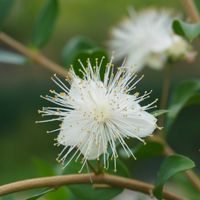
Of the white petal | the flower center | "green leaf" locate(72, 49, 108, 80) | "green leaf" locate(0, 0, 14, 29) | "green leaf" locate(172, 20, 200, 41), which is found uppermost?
"green leaf" locate(0, 0, 14, 29)

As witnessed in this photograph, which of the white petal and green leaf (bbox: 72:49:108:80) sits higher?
green leaf (bbox: 72:49:108:80)

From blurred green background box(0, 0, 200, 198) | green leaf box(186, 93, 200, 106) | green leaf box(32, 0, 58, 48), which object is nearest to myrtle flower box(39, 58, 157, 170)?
green leaf box(186, 93, 200, 106)

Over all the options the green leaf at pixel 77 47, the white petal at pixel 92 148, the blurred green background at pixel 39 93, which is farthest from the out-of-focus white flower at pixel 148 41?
the blurred green background at pixel 39 93

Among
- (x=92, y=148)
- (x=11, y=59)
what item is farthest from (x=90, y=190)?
(x=11, y=59)

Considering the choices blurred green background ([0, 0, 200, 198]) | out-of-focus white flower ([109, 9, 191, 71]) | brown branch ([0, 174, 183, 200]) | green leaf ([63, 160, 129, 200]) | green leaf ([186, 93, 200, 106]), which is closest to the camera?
brown branch ([0, 174, 183, 200])

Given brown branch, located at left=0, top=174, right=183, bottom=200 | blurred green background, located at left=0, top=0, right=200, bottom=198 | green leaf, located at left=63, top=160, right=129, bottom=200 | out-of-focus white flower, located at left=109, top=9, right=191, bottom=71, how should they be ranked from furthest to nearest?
blurred green background, located at left=0, top=0, right=200, bottom=198
out-of-focus white flower, located at left=109, top=9, right=191, bottom=71
green leaf, located at left=63, top=160, right=129, bottom=200
brown branch, located at left=0, top=174, right=183, bottom=200

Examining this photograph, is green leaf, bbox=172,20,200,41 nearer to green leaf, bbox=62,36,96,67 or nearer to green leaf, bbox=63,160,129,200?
green leaf, bbox=63,160,129,200

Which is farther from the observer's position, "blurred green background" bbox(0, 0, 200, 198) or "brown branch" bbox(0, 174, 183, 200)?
"blurred green background" bbox(0, 0, 200, 198)

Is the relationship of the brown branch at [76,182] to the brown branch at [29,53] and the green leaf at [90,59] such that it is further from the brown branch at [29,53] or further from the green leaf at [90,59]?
the brown branch at [29,53]

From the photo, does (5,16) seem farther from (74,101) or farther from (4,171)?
(4,171)
